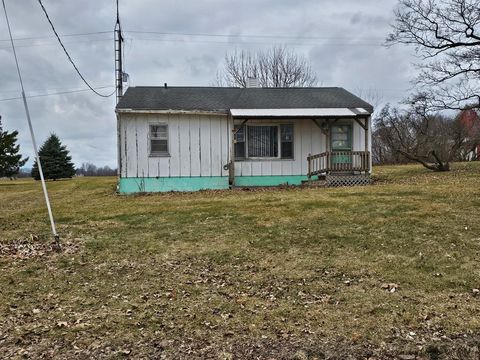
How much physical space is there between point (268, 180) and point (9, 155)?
2207 cm

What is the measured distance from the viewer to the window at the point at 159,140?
49.6 ft

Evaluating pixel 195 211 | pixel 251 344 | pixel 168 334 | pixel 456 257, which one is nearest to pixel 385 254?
pixel 456 257

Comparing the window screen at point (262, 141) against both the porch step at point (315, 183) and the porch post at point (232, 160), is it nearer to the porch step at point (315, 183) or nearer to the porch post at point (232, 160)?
the porch post at point (232, 160)

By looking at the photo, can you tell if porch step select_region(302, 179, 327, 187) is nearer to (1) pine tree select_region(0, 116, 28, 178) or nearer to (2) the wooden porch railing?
(2) the wooden porch railing

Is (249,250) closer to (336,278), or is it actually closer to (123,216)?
(336,278)

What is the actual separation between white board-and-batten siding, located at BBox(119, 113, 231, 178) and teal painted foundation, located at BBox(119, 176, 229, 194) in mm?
148

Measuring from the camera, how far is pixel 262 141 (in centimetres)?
1591

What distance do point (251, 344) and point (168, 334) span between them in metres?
0.80

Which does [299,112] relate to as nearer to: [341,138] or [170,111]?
[341,138]

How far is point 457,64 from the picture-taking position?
61.9ft

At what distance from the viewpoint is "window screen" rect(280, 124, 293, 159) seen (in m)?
16.0

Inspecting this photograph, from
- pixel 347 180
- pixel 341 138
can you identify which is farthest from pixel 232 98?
pixel 347 180

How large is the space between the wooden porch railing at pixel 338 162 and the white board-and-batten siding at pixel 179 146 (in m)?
3.23

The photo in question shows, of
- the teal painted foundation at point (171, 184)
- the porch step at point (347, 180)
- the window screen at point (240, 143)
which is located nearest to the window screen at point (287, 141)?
the window screen at point (240, 143)
